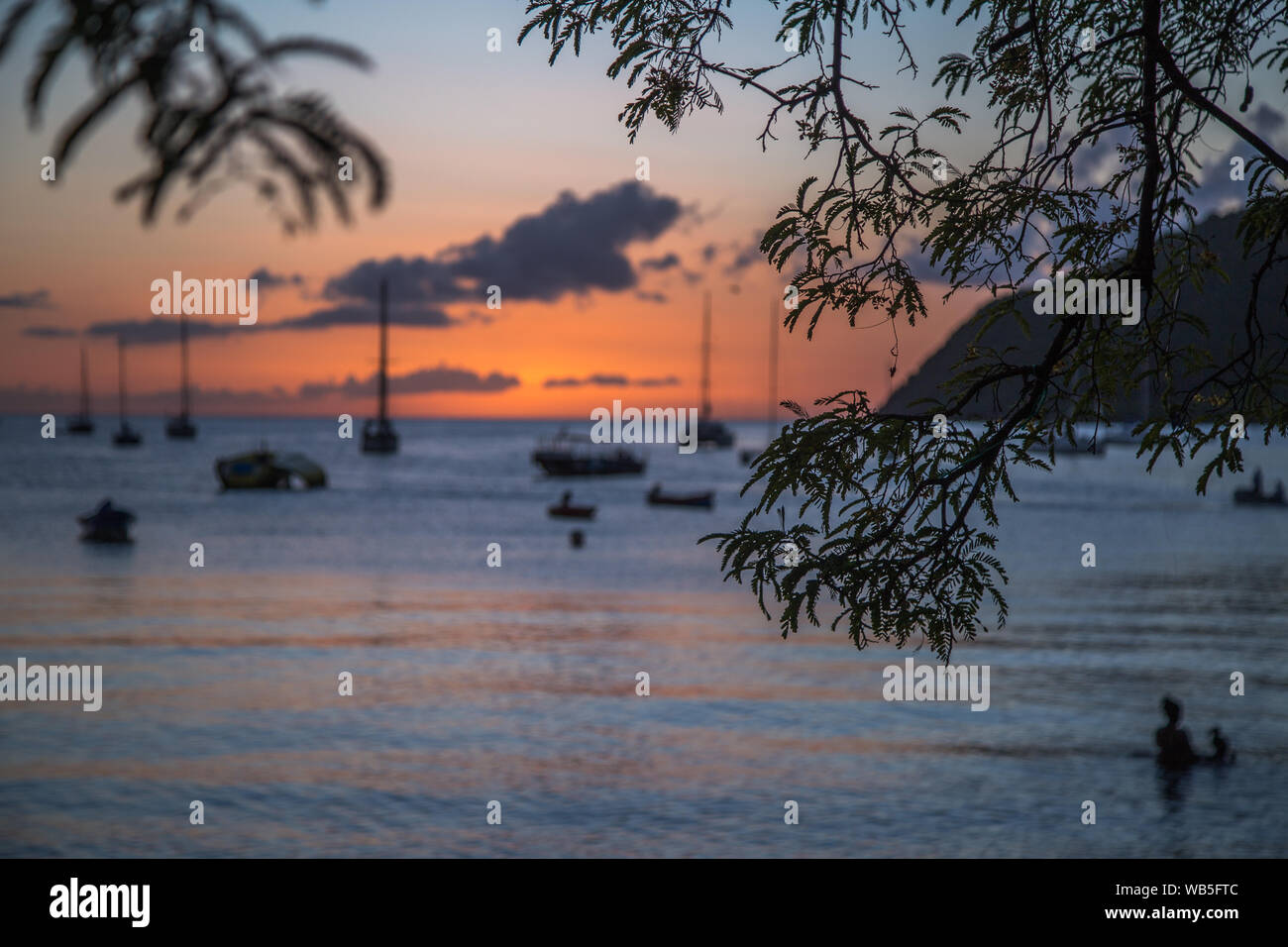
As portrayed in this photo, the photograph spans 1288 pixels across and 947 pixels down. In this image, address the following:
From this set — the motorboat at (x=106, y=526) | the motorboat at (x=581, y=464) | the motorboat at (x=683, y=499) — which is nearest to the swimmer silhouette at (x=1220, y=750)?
the motorboat at (x=106, y=526)

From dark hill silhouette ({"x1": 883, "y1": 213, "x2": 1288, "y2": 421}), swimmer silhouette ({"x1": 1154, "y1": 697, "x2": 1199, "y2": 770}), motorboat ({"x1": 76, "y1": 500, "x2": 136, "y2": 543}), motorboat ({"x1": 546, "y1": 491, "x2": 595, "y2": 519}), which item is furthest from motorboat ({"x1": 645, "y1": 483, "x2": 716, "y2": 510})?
dark hill silhouette ({"x1": 883, "y1": 213, "x2": 1288, "y2": 421})

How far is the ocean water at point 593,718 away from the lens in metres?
17.2

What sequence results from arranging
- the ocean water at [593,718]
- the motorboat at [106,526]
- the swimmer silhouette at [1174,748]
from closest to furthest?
the ocean water at [593,718] < the swimmer silhouette at [1174,748] < the motorboat at [106,526]

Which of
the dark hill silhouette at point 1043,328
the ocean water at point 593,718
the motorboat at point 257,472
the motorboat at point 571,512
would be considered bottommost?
the ocean water at point 593,718

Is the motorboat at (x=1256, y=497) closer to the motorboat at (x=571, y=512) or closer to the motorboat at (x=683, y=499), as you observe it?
the motorboat at (x=683, y=499)

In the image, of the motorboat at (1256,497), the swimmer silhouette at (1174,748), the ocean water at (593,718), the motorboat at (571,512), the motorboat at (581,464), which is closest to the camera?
the ocean water at (593,718)

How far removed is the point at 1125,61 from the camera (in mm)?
7145

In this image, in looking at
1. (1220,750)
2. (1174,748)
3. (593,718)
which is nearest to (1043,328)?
(1174,748)

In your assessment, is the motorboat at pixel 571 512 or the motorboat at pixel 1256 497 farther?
the motorboat at pixel 1256 497

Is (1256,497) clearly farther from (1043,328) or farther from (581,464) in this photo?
(1043,328)

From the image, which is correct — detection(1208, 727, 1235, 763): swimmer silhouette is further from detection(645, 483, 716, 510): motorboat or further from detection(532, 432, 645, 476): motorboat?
detection(532, 432, 645, 476): motorboat
